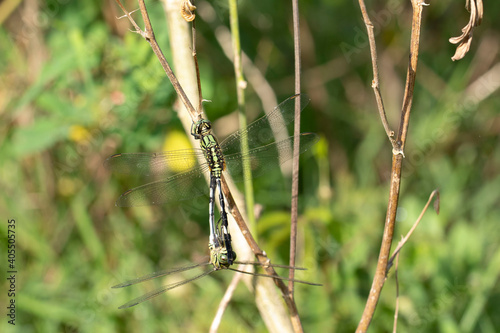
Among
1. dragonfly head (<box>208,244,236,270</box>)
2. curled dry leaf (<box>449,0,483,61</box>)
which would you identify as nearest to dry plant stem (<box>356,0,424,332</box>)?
curled dry leaf (<box>449,0,483,61</box>)

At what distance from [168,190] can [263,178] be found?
0.92m

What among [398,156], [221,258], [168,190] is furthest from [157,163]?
[398,156]

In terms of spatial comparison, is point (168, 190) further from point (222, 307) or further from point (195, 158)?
point (222, 307)

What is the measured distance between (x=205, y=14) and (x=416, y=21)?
1.71 meters

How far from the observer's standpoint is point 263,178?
239 centimetres

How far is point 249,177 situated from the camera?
1449 mm

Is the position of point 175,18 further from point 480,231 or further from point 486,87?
point 486,87

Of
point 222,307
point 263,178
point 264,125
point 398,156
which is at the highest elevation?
point 263,178

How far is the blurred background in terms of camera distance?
1889mm

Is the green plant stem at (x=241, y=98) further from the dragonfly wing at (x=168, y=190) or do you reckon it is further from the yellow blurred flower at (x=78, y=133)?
the yellow blurred flower at (x=78, y=133)

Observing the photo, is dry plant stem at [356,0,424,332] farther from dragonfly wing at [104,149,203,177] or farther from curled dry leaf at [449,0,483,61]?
dragonfly wing at [104,149,203,177]

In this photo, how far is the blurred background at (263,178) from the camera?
1889mm

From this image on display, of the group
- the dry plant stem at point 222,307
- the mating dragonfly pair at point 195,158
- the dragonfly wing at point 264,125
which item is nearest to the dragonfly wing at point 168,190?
the mating dragonfly pair at point 195,158

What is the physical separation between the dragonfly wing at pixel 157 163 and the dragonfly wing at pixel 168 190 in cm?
3
